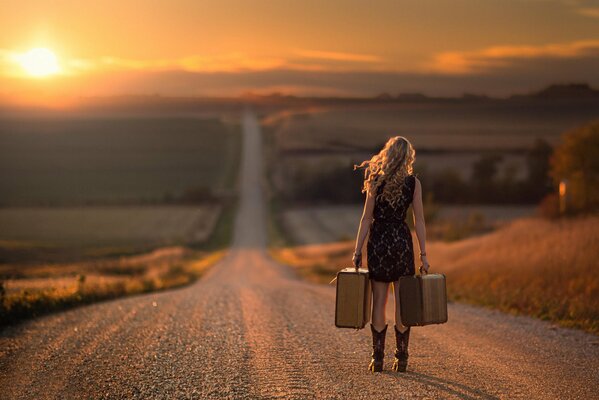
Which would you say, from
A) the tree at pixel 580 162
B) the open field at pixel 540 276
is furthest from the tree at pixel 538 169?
the open field at pixel 540 276

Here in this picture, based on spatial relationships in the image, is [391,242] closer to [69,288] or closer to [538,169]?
[69,288]

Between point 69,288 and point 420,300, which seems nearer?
point 420,300

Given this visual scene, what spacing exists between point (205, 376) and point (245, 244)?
5788 centimetres

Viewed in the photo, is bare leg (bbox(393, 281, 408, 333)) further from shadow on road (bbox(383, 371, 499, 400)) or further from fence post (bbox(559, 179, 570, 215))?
fence post (bbox(559, 179, 570, 215))

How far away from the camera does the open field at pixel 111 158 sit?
8981 cm

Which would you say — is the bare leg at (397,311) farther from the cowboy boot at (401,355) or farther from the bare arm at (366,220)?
the bare arm at (366,220)

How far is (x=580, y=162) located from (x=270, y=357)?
186 ft

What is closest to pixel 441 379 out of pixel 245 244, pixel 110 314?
pixel 110 314

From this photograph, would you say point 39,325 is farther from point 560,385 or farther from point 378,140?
point 378,140

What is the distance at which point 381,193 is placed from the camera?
8688mm

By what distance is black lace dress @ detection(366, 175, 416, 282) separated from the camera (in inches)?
342

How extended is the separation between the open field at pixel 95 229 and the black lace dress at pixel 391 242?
40442 mm

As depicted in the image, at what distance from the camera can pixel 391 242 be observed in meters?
8.72

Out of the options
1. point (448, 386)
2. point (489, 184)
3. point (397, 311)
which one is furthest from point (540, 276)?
point (489, 184)
